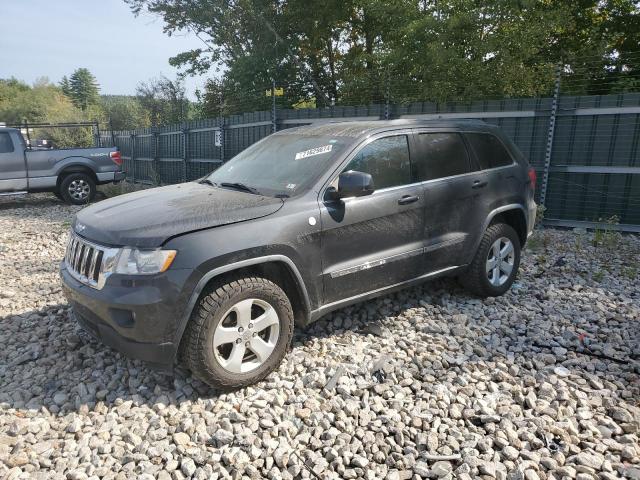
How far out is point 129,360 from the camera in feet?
11.8

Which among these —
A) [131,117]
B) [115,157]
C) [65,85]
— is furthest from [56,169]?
[65,85]

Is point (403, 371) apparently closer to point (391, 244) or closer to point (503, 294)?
point (391, 244)

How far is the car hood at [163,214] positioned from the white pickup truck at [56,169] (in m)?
8.78

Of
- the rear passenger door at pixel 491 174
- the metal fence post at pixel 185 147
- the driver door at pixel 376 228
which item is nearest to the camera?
the driver door at pixel 376 228

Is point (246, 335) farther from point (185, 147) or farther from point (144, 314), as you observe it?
point (185, 147)

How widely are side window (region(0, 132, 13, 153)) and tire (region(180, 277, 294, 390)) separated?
1017cm

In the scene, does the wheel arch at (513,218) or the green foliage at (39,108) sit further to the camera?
the green foliage at (39,108)

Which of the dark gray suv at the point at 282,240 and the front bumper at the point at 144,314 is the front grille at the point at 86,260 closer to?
the dark gray suv at the point at 282,240

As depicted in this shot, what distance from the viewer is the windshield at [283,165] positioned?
362 cm

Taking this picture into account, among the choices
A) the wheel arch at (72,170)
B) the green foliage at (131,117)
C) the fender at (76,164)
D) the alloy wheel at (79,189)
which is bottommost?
the alloy wheel at (79,189)

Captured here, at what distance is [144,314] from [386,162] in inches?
86.8

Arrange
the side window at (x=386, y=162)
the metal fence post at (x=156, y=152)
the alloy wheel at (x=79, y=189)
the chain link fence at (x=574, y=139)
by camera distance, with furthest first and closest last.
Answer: the metal fence post at (x=156, y=152)
the alloy wheel at (x=79, y=189)
the chain link fence at (x=574, y=139)
the side window at (x=386, y=162)

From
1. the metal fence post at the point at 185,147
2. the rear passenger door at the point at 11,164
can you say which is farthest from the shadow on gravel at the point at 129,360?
the metal fence post at the point at 185,147

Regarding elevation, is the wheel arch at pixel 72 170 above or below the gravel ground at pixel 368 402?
above
